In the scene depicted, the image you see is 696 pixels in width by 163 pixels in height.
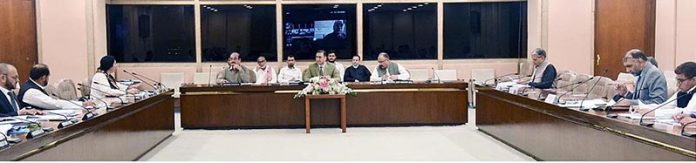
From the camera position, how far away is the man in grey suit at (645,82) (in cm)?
463

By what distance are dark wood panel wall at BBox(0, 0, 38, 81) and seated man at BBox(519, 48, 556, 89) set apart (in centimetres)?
701

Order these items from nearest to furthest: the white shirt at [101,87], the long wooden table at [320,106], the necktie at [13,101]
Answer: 1. the necktie at [13,101]
2. the white shirt at [101,87]
3. the long wooden table at [320,106]

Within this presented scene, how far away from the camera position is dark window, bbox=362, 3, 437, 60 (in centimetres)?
1073

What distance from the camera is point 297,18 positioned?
420 inches

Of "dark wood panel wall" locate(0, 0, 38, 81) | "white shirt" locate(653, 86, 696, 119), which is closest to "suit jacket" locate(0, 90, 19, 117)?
"white shirt" locate(653, 86, 696, 119)

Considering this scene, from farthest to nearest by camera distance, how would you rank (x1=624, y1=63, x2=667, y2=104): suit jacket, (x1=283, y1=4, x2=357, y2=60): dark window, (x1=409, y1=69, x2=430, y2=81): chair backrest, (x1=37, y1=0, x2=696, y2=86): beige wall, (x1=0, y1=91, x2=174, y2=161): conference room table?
(x1=283, y1=4, x2=357, y2=60): dark window → (x1=409, y1=69, x2=430, y2=81): chair backrest → (x1=37, y1=0, x2=696, y2=86): beige wall → (x1=624, y1=63, x2=667, y2=104): suit jacket → (x1=0, y1=91, x2=174, y2=161): conference room table

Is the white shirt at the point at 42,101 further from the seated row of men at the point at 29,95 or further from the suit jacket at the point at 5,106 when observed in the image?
the suit jacket at the point at 5,106

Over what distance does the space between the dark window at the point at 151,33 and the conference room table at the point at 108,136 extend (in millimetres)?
3683

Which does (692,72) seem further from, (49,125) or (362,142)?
(49,125)

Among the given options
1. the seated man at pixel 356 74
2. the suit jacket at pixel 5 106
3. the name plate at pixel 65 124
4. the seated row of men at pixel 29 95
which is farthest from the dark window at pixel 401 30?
the name plate at pixel 65 124

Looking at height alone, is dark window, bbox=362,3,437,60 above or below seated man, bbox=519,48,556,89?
above

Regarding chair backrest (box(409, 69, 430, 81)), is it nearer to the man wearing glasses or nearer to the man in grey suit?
the man in grey suit

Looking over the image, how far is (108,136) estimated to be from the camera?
4559 mm

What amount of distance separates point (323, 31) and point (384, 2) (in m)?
1.13
